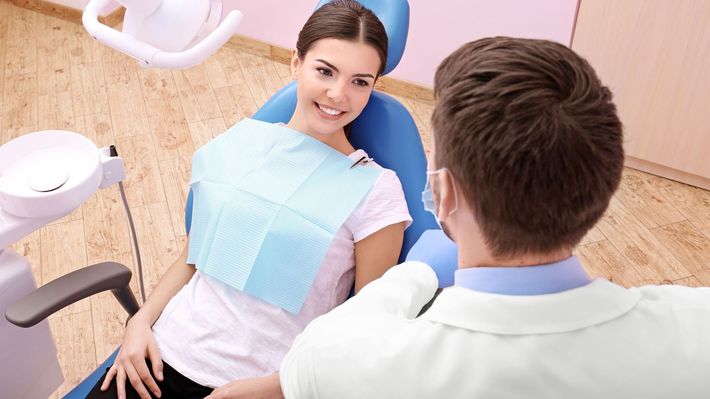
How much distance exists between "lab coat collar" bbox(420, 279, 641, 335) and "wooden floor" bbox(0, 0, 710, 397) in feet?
5.03

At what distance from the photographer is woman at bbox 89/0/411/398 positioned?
4.41ft

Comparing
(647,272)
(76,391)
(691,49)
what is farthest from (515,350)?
(691,49)

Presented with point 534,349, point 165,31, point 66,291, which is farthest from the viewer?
point 66,291

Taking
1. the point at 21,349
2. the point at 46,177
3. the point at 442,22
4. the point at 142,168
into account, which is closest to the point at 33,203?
the point at 46,177

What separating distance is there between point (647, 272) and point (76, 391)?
1689 mm

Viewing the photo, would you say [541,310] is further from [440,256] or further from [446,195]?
[440,256]

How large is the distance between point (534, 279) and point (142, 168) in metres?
2.18

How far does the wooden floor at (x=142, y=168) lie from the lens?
225 centimetres

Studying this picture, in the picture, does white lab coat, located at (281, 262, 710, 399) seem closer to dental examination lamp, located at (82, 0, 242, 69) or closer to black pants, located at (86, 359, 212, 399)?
dental examination lamp, located at (82, 0, 242, 69)

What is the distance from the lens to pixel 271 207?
1.39 m

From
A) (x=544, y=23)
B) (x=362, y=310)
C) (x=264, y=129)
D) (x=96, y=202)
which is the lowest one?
(x=96, y=202)

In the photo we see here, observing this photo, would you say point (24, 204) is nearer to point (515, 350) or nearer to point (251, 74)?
point (515, 350)

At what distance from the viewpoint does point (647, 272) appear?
2.26 m

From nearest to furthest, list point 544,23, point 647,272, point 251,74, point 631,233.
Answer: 1. point 647,272
2. point 631,233
3. point 544,23
4. point 251,74
